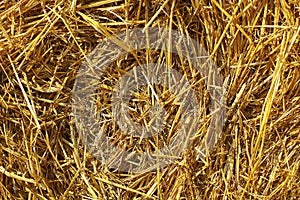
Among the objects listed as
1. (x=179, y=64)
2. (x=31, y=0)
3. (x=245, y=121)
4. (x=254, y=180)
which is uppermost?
(x=31, y=0)

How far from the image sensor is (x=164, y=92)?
1.02 m

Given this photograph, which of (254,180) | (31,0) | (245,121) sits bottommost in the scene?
(254,180)

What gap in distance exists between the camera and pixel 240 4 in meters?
0.99

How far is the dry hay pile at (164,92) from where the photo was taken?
3.25 ft

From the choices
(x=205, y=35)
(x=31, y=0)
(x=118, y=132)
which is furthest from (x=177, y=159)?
(x=31, y=0)

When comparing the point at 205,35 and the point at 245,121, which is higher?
the point at 205,35

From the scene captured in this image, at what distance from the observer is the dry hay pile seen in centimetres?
99

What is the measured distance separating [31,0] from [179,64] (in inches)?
12.0

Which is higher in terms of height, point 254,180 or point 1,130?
point 1,130

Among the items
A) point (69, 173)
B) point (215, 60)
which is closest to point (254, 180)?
point (215, 60)

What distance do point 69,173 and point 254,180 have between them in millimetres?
358

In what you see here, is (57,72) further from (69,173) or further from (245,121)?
(245,121)

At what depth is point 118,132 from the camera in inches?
40.7

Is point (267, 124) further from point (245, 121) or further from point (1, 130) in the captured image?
point (1, 130)
